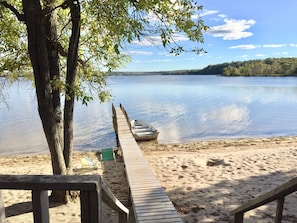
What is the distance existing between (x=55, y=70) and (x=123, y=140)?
463cm

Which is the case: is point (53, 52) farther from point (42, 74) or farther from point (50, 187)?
point (50, 187)

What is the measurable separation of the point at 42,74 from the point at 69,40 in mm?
1227

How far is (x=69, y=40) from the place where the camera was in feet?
21.3

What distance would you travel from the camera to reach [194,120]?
27859mm

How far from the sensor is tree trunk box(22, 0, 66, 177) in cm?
531

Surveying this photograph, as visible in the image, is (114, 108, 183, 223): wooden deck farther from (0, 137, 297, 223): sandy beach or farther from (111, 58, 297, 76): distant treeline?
(111, 58, 297, 76): distant treeline

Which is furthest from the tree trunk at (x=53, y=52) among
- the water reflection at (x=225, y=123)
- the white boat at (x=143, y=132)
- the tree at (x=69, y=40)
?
the water reflection at (x=225, y=123)

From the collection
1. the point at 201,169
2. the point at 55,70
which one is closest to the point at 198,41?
the point at 55,70

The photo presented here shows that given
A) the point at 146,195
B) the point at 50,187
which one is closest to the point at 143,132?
the point at 146,195

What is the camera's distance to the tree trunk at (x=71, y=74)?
577cm

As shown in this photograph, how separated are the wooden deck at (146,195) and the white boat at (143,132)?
8.13m

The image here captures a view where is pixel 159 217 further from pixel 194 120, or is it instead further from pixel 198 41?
pixel 194 120

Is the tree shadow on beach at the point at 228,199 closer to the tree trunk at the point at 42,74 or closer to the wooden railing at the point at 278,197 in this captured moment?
the tree trunk at the point at 42,74

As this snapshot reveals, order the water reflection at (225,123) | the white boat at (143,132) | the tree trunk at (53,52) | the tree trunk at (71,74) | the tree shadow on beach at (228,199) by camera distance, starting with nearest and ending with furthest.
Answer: the tree trunk at (71,74), the tree shadow on beach at (228,199), the tree trunk at (53,52), the white boat at (143,132), the water reflection at (225,123)
